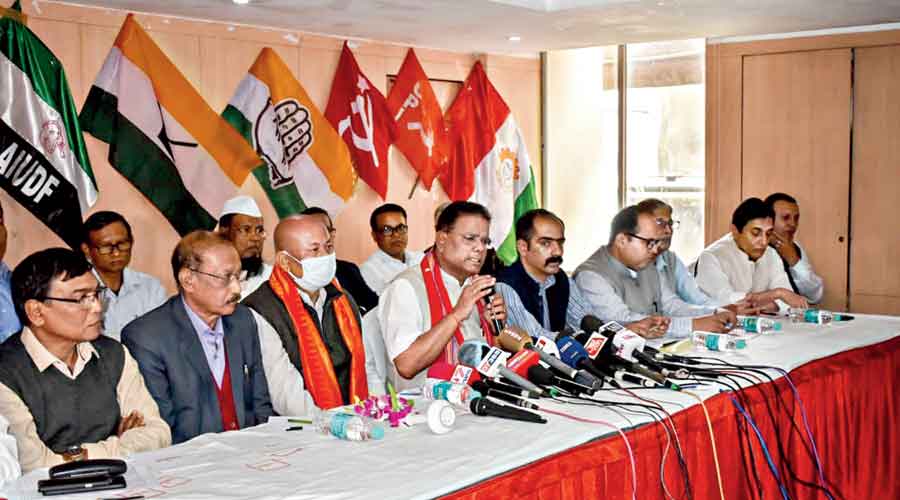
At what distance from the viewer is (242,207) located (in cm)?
537

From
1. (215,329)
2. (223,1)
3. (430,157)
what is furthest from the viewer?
(430,157)

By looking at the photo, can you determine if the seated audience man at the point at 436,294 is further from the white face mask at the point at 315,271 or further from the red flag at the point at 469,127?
the red flag at the point at 469,127

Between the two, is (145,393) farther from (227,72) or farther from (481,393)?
(227,72)

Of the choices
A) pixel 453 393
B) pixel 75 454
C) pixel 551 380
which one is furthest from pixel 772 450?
pixel 75 454

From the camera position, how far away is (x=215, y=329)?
314 cm

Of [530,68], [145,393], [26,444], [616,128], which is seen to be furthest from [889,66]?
[26,444]

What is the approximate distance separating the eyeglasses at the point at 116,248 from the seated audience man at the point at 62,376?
2.01 metres

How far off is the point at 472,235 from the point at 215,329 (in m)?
0.99

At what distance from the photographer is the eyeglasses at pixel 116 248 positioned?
4.64 metres

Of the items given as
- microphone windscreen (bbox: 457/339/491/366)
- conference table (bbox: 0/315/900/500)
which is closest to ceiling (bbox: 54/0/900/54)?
conference table (bbox: 0/315/900/500)

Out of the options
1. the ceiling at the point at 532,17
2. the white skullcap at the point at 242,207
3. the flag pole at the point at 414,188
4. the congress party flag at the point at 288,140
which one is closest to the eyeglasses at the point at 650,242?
the ceiling at the point at 532,17

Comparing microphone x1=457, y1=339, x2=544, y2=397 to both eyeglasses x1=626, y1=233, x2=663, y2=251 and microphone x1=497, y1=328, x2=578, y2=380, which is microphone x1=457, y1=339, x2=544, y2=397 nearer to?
microphone x1=497, y1=328, x2=578, y2=380

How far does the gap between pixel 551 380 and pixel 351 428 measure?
762mm

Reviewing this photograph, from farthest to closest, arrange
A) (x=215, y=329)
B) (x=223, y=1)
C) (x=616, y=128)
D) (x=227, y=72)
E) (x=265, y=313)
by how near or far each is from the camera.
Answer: (x=616, y=128) < (x=227, y=72) < (x=223, y=1) < (x=265, y=313) < (x=215, y=329)
